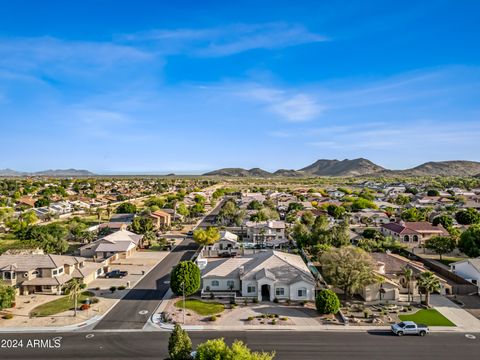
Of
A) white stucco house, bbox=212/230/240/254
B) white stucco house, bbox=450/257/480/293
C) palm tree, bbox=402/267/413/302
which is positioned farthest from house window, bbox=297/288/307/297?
white stucco house, bbox=212/230/240/254

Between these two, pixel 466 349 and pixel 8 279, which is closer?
pixel 466 349

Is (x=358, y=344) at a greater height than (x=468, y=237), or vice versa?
(x=468, y=237)

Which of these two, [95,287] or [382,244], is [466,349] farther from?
[95,287]

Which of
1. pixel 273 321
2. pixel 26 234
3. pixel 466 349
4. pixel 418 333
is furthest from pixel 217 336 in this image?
pixel 26 234

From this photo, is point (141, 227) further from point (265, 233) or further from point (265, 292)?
point (265, 292)

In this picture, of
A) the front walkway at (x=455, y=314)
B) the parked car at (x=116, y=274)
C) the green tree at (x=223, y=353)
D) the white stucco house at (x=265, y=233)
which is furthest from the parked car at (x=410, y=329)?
the white stucco house at (x=265, y=233)

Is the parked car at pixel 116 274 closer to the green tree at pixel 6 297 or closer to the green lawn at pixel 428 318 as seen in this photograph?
the green tree at pixel 6 297

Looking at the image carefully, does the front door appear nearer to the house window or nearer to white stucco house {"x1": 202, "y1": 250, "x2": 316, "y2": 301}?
white stucco house {"x1": 202, "y1": 250, "x2": 316, "y2": 301}
